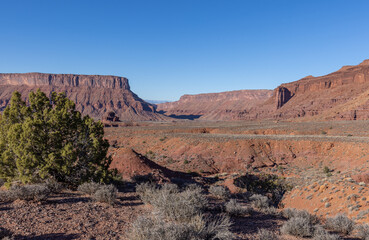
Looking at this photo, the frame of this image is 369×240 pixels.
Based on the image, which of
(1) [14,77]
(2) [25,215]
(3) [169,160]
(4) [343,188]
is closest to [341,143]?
(4) [343,188]

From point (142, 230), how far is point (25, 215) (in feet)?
14.8

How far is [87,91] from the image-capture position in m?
166

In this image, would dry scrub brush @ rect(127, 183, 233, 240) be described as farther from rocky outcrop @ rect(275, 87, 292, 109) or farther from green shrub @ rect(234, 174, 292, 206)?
rocky outcrop @ rect(275, 87, 292, 109)

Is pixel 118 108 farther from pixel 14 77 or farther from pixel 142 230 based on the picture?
pixel 142 230

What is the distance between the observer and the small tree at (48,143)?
9.19 meters

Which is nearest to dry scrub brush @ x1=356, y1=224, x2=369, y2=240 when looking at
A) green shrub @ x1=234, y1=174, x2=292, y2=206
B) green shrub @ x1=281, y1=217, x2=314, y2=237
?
green shrub @ x1=281, y1=217, x2=314, y2=237

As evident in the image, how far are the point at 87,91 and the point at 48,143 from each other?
17284 cm

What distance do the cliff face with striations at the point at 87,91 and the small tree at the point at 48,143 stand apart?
453 feet

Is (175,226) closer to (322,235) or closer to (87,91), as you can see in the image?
(322,235)

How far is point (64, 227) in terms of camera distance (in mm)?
6043

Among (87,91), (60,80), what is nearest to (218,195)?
(87,91)

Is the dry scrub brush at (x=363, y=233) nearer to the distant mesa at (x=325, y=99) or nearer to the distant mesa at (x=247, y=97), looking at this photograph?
the distant mesa at (x=325, y=99)

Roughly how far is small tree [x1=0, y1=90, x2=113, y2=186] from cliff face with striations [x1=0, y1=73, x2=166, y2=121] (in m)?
138

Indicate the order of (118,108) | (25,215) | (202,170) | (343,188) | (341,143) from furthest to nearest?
(118,108) < (341,143) < (202,170) < (343,188) < (25,215)
